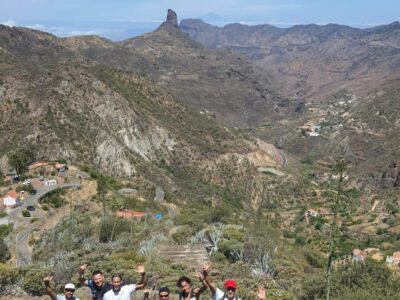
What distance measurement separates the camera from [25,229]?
3522 cm

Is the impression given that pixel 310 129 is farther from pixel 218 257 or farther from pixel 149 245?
pixel 218 257

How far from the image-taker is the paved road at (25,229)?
90.2 feet

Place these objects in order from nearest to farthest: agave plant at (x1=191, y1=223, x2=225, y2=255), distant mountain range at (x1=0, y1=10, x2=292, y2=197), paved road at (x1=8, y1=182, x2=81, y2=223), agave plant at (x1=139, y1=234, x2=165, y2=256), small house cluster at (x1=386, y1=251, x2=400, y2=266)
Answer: agave plant at (x1=139, y1=234, x2=165, y2=256) → agave plant at (x1=191, y1=223, x2=225, y2=255) → small house cluster at (x1=386, y1=251, x2=400, y2=266) → paved road at (x1=8, y1=182, x2=81, y2=223) → distant mountain range at (x1=0, y1=10, x2=292, y2=197)

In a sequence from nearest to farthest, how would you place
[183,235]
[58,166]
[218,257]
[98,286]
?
[98,286] < [218,257] < [183,235] < [58,166]

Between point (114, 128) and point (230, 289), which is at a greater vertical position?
point (230, 289)

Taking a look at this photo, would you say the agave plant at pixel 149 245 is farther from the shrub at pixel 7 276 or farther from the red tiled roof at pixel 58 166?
the red tiled roof at pixel 58 166

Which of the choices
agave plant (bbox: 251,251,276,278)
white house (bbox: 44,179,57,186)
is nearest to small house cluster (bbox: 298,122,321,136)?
white house (bbox: 44,179,57,186)

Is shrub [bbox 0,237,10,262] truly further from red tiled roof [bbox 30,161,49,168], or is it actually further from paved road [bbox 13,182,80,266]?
red tiled roof [bbox 30,161,49,168]

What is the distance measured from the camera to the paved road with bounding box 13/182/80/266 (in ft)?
90.2

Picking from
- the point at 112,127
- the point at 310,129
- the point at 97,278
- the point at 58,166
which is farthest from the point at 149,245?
the point at 310,129

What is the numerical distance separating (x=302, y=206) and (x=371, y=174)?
2620 centimetres

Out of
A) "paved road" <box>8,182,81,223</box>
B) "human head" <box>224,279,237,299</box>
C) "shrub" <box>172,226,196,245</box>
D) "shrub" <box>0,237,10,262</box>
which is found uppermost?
"human head" <box>224,279,237,299</box>

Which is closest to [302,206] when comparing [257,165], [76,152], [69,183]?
[257,165]

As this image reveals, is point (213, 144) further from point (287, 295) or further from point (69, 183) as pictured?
point (287, 295)
